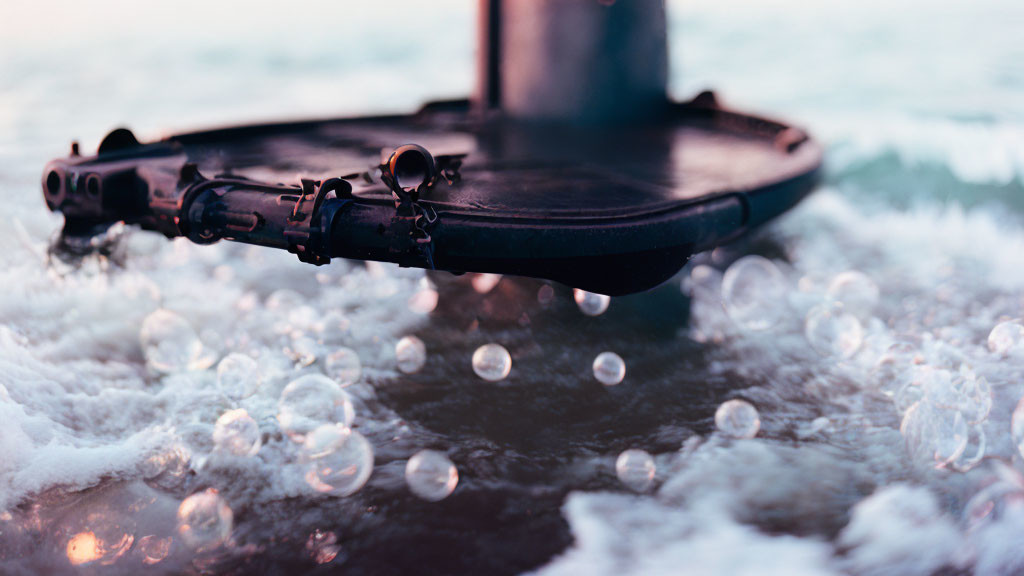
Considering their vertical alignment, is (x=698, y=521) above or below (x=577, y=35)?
below

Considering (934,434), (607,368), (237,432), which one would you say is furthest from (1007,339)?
(237,432)

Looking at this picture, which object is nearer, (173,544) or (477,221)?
(173,544)

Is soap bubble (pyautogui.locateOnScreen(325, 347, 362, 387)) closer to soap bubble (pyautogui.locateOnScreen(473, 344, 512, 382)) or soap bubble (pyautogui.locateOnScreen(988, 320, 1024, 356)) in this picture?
soap bubble (pyautogui.locateOnScreen(473, 344, 512, 382))

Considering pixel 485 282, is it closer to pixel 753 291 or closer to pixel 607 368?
pixel 607 368

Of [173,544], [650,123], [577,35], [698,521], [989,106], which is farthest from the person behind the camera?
[989,106]

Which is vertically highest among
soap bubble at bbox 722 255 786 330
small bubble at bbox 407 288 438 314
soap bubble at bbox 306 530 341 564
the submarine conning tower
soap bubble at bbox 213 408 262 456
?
the submarine conning tower

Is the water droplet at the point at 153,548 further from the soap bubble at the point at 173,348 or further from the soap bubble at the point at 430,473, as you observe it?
the soap bubble at the point at 173,348

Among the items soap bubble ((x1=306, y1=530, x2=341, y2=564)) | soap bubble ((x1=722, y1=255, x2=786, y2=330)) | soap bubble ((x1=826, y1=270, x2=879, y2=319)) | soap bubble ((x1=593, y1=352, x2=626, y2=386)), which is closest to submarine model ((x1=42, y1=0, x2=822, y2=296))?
soap bubble ((x1=722, y1=255, x2=786, y2=330))

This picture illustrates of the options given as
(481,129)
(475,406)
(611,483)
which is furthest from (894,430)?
(481,129)

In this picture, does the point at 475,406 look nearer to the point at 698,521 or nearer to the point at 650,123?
the point at 698,521
